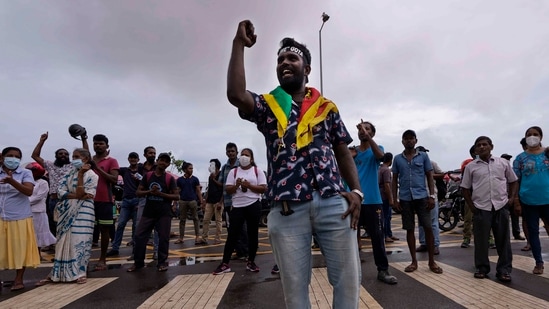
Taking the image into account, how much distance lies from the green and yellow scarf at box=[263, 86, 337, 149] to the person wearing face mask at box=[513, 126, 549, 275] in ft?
14.3

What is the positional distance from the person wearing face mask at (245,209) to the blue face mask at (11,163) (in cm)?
292

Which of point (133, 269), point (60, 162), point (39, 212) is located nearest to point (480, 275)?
point (133, 269)

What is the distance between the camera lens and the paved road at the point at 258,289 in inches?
158

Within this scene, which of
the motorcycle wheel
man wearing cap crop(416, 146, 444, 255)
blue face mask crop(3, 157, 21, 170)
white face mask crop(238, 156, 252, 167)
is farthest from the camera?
the motorcycle wheel

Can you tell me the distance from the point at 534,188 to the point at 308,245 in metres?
4.64

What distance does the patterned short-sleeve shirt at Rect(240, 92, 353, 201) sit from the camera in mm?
2088

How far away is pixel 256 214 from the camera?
19.6 ft

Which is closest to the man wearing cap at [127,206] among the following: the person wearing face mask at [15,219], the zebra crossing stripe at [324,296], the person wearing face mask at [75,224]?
the person wearing face mask at [75,224]

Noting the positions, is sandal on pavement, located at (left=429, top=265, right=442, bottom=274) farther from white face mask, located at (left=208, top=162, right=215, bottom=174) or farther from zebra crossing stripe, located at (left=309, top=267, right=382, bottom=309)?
white face mask, located at (left=208, top=162, right=215, bottom=174)

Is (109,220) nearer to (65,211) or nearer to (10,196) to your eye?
(65,211)

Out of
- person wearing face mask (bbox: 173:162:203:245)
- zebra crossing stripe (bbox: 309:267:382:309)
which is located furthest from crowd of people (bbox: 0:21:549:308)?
person wearing face mask (bbox: 173:162:203:245)

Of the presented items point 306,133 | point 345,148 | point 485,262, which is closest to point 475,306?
point 485,262

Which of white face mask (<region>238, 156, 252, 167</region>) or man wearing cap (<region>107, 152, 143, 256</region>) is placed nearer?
white face mask (<region>238, 156, 252, 167</region>)

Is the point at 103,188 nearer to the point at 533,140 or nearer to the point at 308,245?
the point at 308,245
